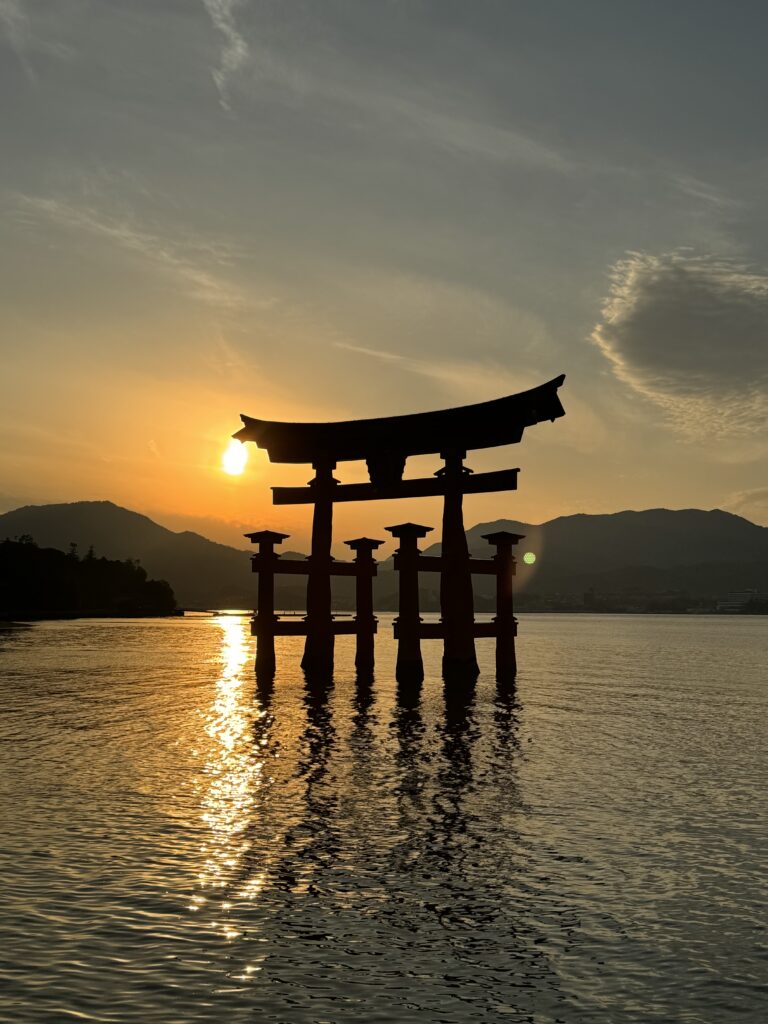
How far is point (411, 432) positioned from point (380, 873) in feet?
58.5

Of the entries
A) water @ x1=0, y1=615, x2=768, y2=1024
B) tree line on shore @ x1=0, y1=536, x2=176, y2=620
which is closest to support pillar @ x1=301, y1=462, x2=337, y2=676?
water @ x1=0, y1=615, x2=768, y2=1024

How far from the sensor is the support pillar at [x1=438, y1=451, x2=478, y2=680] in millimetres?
24609

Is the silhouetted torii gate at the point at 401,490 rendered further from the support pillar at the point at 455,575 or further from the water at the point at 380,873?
the water at the point at 380,873

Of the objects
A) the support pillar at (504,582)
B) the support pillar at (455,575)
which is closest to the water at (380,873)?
the support pillar at (455,575)

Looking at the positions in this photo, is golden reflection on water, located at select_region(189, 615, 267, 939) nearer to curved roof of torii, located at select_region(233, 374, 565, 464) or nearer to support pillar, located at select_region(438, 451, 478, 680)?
support pillar, located at select_region(438, 451, 478, 680)

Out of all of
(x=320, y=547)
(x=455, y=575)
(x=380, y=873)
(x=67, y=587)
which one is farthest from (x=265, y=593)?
(x=67, y=587)

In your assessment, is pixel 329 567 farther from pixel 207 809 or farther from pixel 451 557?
pixel 207 809

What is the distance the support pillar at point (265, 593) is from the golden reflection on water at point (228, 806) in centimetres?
515

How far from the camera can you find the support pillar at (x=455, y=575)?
969 inches

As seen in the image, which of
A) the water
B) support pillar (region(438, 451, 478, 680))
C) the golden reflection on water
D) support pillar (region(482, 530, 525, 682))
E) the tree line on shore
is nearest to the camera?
the water

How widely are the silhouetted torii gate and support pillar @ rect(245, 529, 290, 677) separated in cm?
3

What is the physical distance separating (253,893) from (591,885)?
2.82 metres

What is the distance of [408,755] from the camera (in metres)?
14.6

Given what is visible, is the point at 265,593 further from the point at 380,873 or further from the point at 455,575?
the point at 380,873
